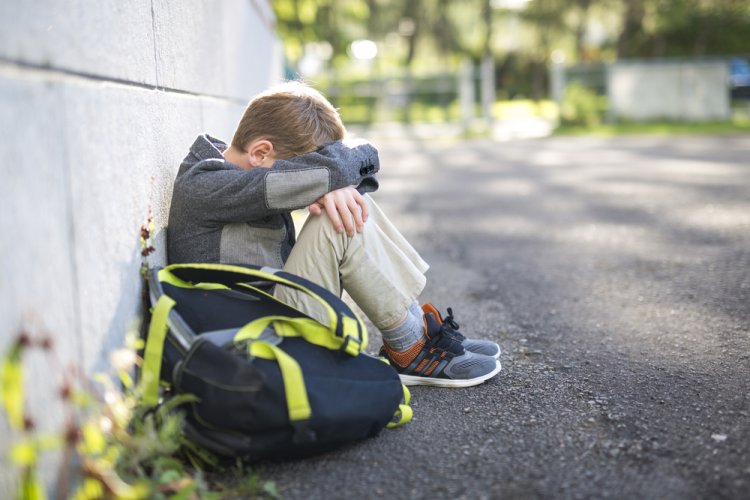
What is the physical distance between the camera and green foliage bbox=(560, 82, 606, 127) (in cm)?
1981

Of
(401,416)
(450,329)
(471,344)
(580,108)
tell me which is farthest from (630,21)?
(401,416)

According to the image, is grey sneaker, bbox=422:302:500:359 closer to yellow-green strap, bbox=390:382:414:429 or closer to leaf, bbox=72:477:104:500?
yellow-green strap, bbox=390:382:414:429

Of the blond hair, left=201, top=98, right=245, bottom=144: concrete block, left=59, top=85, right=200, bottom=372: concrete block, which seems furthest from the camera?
left=201, top=98, right=245, bottom=144: concrete block

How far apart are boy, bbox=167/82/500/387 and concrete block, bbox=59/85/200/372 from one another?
0.17m

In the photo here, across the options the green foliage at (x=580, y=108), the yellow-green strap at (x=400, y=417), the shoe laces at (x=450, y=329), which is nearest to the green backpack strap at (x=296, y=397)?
the yellow-green strap at (x=400, y=417)

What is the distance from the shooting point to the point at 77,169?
1757 mm

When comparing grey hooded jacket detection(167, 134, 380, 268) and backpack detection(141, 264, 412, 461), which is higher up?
grey hooded jacket detection(167, 134, 380, 268)

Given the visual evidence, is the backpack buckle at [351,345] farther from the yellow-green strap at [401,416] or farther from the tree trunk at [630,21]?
the tree trunk at [630,21]

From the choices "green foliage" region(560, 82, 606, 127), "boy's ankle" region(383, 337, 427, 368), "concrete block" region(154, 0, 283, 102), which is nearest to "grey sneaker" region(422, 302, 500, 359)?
"boy's ankle" region(383, 337, 427, 368)

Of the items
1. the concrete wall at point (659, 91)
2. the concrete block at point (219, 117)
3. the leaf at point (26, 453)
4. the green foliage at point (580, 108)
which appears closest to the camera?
the leaf at point (26, 453)

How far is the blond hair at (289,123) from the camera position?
2.65 meters

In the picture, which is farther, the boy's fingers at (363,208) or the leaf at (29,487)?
the boy's fingers at (363,208)

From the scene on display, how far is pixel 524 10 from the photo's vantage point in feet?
95.3

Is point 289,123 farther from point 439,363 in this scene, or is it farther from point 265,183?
point 439,363
